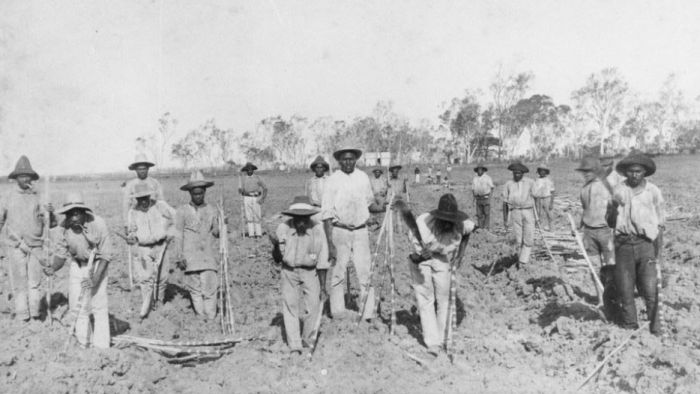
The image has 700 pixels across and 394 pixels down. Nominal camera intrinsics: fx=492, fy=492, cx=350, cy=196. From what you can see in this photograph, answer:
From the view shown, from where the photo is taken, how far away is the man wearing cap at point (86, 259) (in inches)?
206

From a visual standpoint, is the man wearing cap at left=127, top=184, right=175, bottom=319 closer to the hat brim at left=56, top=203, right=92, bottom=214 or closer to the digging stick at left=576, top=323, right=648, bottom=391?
the hat brim at left=56, top=203, right=92, bottom=214

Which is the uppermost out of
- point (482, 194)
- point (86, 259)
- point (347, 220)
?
point (347, 220)

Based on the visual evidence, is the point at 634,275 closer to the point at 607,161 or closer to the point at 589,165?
the point at 589,165

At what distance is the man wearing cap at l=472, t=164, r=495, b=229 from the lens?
40.1ft

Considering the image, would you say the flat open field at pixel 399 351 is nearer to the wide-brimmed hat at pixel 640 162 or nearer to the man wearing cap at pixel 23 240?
the man wearing cap at pixel 23 240

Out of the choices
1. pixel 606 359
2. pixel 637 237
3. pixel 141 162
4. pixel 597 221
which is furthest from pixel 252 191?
pixel 606 359

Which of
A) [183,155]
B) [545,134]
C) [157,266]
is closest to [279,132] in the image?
[183,155]

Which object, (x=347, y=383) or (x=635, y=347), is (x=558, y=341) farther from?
(x=347, y=383)

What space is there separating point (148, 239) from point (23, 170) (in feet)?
5.92

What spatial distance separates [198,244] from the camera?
6.37 m

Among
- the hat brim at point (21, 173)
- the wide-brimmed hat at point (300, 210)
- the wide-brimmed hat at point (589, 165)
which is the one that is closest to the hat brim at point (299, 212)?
the wide-brimmed hat at point (300, 210)

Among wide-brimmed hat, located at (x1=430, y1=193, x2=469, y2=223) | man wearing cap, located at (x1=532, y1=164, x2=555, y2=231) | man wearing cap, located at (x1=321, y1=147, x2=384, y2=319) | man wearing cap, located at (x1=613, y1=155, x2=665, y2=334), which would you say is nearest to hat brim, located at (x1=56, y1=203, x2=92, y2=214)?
man wearing cap, located at (x1=321, y1=147, x2=384, y2=319)

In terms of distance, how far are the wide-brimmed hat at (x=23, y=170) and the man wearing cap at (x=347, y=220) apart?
3.86 meters

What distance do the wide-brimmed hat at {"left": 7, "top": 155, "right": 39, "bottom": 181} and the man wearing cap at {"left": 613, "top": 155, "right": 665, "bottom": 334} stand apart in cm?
721
